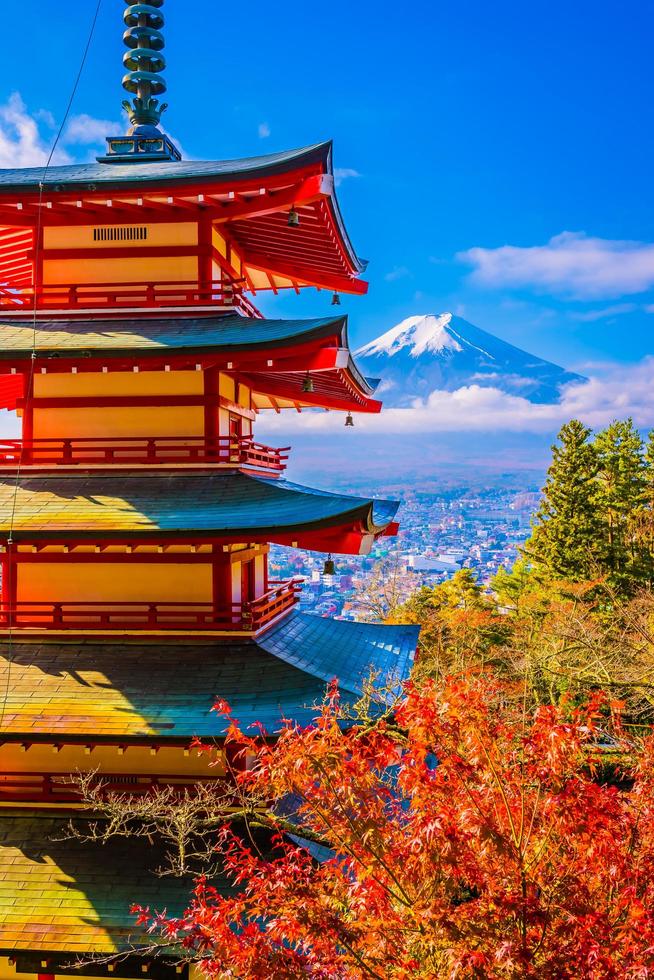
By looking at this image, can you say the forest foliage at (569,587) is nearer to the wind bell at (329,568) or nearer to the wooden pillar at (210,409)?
the wind bell at (329,568)

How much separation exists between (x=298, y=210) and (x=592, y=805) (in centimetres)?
1016

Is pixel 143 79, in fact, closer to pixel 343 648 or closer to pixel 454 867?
pixel 343 648

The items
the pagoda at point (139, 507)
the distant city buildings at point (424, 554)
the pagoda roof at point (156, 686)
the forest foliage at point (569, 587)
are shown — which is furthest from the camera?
the distant city buildings at point (424, 554)

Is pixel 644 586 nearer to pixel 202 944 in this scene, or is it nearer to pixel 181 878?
pixel 181 878

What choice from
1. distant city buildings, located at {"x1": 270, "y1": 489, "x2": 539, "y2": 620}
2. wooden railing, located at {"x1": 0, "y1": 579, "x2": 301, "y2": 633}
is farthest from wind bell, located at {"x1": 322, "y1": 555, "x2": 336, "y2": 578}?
distant city buildings, located at {"x1": 270, "y1": 489, "x2": 539, "y2": 620}

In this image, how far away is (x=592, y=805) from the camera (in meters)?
6.95

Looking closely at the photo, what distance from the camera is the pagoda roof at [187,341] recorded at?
1192cm

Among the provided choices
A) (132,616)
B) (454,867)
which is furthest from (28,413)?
(454,867)

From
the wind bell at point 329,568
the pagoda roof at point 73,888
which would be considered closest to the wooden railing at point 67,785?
the pagoda roof at point 73,888

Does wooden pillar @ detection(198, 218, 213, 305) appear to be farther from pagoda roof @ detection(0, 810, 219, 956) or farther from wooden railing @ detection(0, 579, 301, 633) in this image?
pagoda roof @ detection(0, 810, 219, 956)

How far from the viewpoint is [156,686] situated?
11.3 metres

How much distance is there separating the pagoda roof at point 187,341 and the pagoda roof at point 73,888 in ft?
23.4

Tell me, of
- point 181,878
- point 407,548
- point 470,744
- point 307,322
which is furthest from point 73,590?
point 407,548

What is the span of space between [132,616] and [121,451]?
2799 mm
